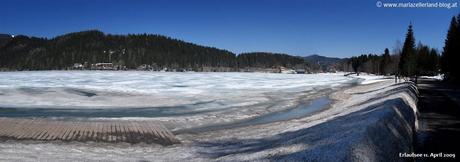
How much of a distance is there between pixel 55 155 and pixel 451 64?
5397 cm

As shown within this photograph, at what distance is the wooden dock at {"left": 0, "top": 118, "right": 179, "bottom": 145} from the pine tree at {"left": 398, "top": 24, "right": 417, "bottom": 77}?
188 feet

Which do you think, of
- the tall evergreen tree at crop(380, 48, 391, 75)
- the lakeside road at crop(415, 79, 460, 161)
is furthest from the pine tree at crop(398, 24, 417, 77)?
the tall evergreen tree at crop(380, 48, 391, 75)

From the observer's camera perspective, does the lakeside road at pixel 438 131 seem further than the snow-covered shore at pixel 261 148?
Yes

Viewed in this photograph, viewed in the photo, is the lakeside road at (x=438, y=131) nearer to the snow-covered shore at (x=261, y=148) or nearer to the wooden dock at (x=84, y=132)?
the snow-covered shore at (x=261, y=148)

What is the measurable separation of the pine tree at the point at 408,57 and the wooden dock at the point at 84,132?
5740cm

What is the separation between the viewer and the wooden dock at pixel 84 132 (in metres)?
14.8

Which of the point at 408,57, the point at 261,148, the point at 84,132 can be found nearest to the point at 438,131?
the point at 261,148

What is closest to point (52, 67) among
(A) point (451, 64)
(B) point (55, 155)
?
(A) point (451, 64)

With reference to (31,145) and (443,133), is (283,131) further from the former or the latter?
(31,145)

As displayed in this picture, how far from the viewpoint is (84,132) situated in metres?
15.9

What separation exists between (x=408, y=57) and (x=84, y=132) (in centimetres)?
6160

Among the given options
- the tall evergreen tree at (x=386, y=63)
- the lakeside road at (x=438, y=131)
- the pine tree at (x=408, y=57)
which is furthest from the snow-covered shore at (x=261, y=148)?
the tall evergreen tree at (x=386, y=63)

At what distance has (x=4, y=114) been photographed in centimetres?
2206

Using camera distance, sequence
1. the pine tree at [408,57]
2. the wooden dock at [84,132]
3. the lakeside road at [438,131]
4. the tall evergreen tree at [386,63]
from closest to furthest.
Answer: the lakeside road at [438,131] < the wooden dock at [84,132] < the pine tree at [408,57] < the tall evergreen tree at [386,63]
